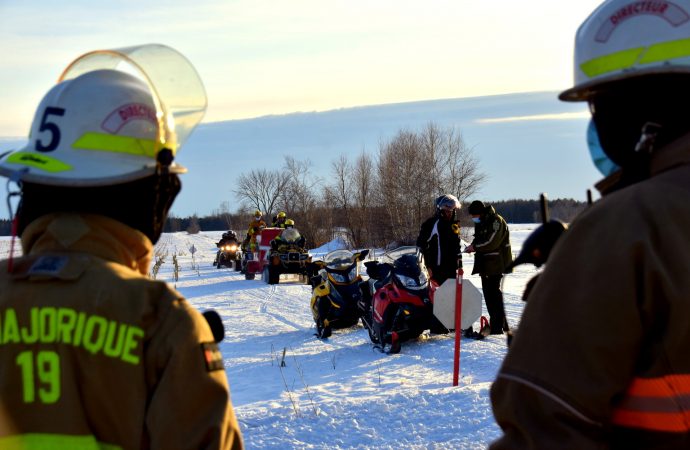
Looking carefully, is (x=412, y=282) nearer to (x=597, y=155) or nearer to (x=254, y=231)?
(x=597, y=155)

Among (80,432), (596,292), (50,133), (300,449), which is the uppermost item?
(50,133)

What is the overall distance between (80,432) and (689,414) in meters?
1.38

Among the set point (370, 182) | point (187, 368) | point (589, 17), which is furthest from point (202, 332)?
point (370, 182)

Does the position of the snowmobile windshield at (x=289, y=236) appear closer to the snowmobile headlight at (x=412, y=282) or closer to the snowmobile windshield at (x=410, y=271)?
the snowmobile windshield at (x=410, y=271)

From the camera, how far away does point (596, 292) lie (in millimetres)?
1886

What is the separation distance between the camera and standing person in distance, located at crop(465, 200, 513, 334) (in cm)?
1251

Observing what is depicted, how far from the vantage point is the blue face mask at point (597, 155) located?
2352 millimetres

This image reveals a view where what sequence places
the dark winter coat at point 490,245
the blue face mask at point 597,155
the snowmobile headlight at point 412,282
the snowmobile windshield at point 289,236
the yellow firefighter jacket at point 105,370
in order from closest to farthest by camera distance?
the yellow firefighter jacket at point 105,370 → the blue face mask at point 597,155 → the snowmobile headlight at point 412,282 → the dark winter coat at point 490,245 → the snowmobile windshield at point 289,236

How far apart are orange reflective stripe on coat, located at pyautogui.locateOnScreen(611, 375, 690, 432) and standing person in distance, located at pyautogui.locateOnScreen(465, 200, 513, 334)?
417 inches

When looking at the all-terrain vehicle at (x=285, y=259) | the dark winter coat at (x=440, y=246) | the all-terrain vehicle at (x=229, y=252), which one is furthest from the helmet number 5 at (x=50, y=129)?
the all-terrain vehicle at (x=229, y=252)

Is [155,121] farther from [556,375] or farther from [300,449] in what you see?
[300,449]

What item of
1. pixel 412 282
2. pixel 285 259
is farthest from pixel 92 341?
pixel 285 259

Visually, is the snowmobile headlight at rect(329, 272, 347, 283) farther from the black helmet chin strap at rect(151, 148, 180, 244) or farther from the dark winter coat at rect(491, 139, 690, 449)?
the dark winter coat at rect(491, 139, 690, 449)

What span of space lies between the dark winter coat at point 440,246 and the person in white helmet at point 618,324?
425 inches
